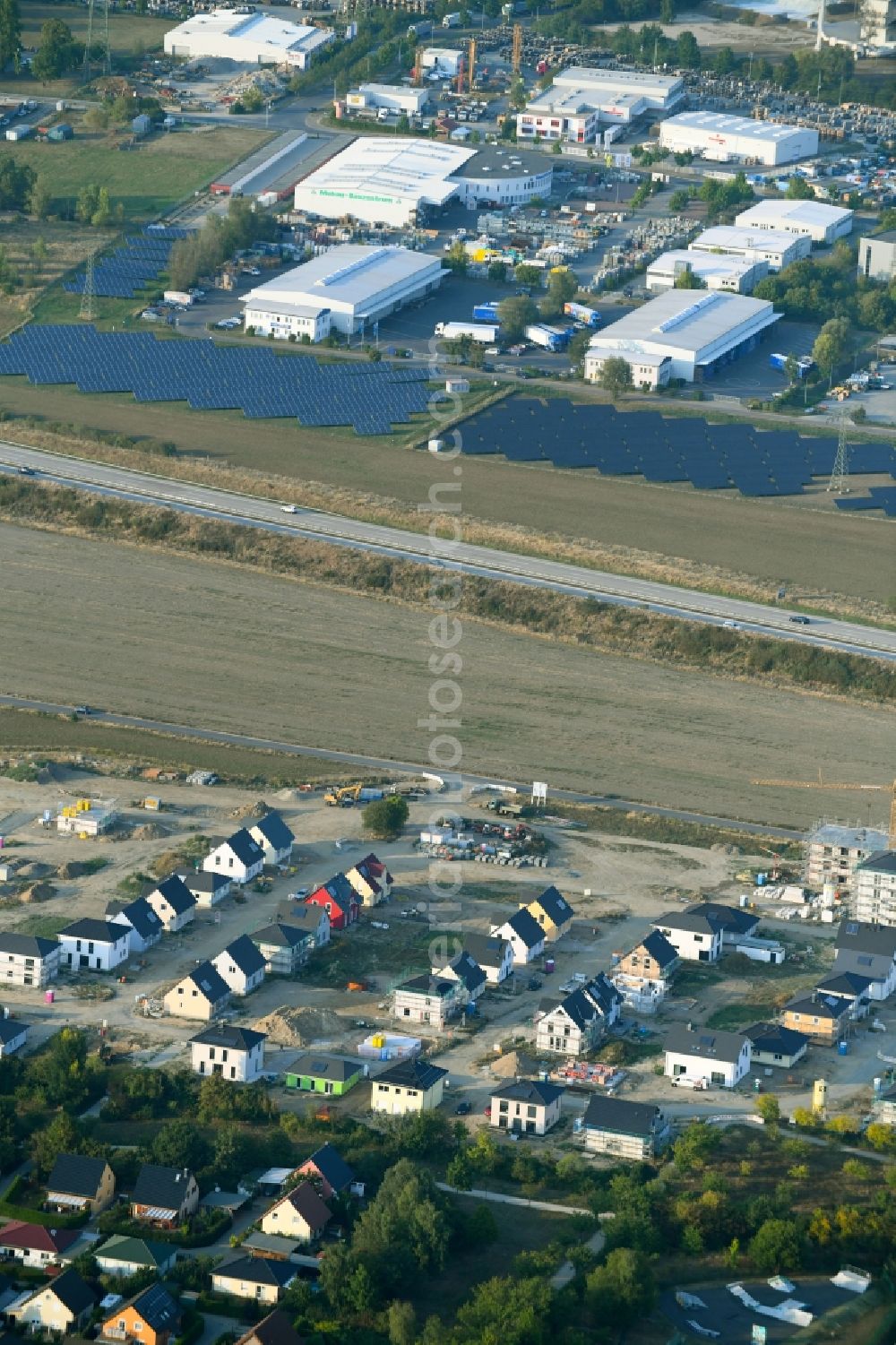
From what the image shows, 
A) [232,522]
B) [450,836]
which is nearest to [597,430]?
[232,522]

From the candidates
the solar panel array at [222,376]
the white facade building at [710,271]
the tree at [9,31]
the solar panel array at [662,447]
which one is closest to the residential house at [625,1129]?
the solar panel array at [662,447]

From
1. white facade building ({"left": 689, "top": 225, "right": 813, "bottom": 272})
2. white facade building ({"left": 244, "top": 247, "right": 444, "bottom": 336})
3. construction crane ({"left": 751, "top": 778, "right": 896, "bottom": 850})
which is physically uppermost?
white facade building ({"left": 689, "top": 225, "right": 813, "bottom": 272})

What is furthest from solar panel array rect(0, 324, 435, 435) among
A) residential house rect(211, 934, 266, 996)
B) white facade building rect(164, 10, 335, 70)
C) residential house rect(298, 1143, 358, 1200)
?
residential house rect(298, 1143, 358, 1200)

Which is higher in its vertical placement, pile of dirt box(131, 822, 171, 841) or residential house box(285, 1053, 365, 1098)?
residential house box(285, 1053, 365, 1098)

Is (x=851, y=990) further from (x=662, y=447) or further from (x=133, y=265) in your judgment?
(x=133, y=265)

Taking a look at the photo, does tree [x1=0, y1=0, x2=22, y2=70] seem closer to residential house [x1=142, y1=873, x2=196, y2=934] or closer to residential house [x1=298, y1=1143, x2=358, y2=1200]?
residential house [x1=142, y1=873, x2=196, y2=934]

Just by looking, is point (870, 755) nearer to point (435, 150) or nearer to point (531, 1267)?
point (531, 1267)
